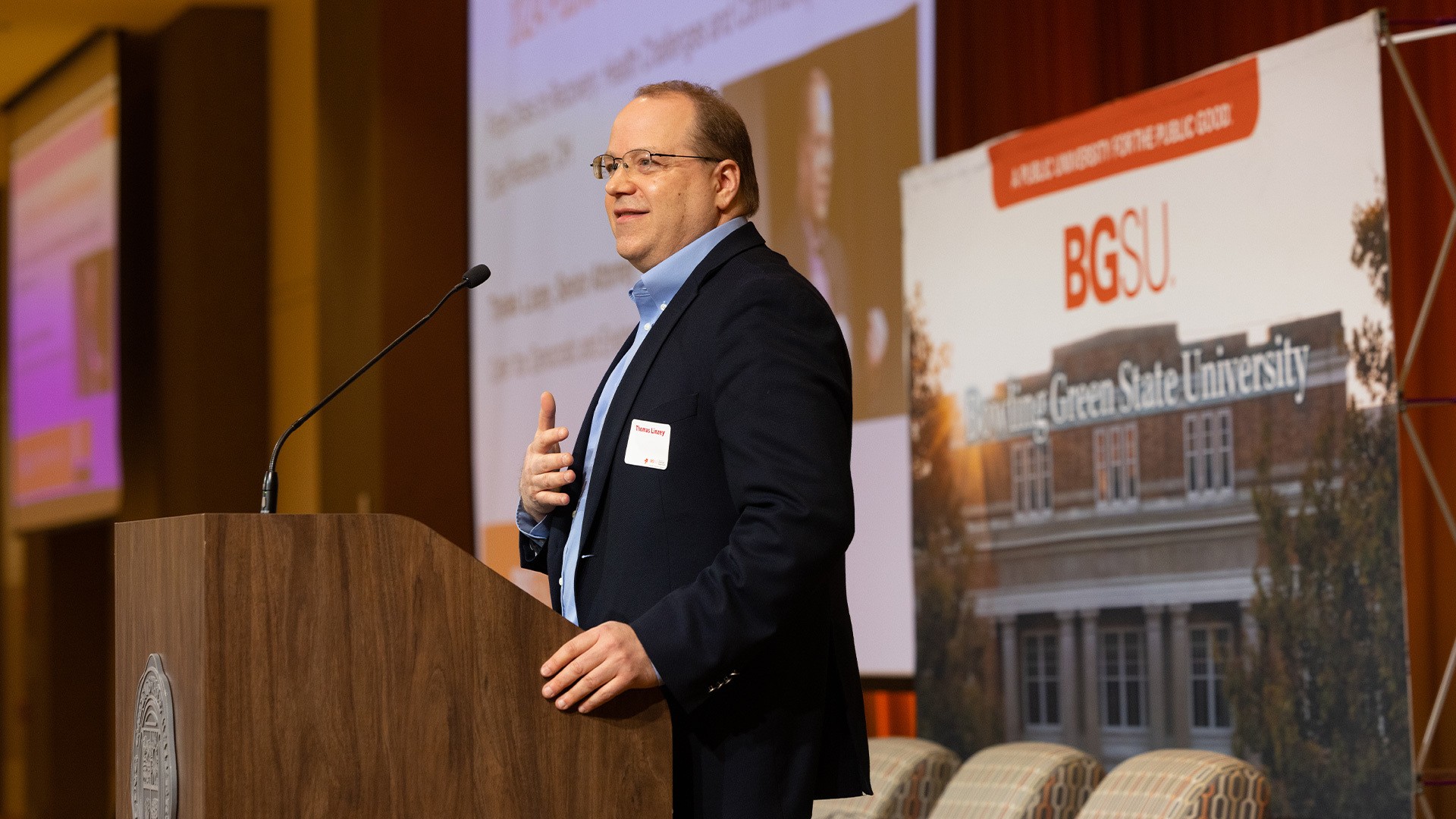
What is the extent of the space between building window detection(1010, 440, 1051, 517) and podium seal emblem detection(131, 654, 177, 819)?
2.22m

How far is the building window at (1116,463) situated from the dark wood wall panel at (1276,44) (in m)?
0.58

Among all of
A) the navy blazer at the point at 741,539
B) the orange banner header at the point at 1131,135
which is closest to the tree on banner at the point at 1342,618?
the orange banner header at the point at 1131,135

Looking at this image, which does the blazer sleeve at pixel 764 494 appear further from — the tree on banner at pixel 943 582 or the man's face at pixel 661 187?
the tree on banner at pixel 943 582

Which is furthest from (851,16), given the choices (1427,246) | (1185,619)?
(1185,619)

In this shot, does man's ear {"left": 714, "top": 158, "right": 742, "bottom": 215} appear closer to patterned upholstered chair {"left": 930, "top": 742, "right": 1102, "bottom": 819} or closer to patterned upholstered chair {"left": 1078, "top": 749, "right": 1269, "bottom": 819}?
patterned upholstered chair {"left": 1078, "top": 749, "right": 1269, "bottom": 819}

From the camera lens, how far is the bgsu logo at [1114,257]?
339 centimetres

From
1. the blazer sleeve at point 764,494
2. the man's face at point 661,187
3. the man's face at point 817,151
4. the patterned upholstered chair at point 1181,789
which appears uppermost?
the man's face at point 817,151

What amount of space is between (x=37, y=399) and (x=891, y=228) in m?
7.15

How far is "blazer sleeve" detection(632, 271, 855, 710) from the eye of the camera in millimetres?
1790

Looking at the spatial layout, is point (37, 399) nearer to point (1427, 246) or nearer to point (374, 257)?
point (374, 257)

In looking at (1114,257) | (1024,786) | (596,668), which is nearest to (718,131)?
(596,668)

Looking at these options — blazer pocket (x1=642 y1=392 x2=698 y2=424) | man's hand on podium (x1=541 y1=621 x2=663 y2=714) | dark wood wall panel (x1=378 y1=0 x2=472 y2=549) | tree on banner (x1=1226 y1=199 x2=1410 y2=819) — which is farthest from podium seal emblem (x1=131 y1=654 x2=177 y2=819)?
dark wood wall panel (x1=378 y1=0 x2=472 y2=549)

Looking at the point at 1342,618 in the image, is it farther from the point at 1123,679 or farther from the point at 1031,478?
the point at 1031,478

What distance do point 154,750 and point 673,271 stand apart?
82 centimetres
